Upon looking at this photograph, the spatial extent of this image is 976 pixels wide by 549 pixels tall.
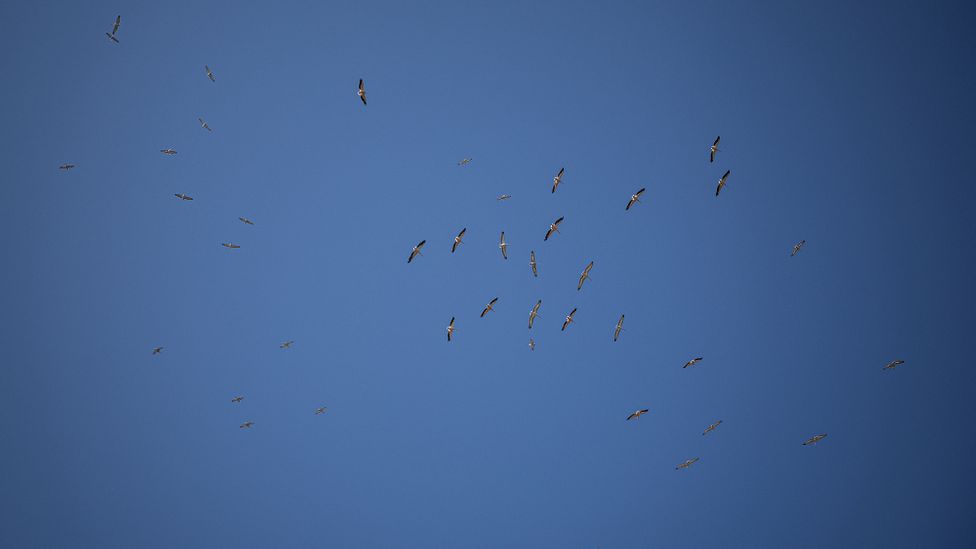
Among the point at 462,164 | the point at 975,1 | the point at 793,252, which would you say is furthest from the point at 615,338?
the point at 975,1

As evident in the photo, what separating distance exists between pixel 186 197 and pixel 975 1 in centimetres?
3055

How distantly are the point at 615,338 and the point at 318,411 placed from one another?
13.9 metres

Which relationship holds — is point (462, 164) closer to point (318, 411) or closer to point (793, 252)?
point (318, 411)

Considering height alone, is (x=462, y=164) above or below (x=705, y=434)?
above

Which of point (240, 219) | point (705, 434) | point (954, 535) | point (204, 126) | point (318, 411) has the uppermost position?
point (204, 126)

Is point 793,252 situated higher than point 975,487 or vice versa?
point 793,252

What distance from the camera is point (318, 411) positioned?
75.9ft

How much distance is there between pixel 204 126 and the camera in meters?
20.1

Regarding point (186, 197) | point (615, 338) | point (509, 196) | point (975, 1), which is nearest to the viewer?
point (975, 1)

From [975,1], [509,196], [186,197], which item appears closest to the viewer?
[975,1]

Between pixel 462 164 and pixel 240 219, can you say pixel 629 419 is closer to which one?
pixel 462 164

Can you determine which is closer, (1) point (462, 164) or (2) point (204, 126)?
(2) point (204, 126)

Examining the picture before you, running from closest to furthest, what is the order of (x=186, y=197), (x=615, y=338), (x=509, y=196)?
(x=186, y=197) → (x=509, y=196) → (x=615, y=338)

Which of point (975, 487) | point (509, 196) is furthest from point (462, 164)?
point (975, 487)
